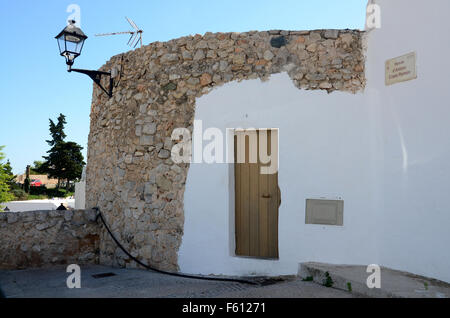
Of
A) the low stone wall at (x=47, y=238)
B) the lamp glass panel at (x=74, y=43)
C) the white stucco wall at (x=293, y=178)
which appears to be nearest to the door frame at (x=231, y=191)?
the white stucco wall at (x=293, y=178)

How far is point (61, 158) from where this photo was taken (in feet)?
108

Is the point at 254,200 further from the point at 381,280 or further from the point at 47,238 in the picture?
the point at 47,238

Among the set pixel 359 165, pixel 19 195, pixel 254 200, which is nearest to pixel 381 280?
pixel 359 165

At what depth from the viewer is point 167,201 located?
530 centimetres

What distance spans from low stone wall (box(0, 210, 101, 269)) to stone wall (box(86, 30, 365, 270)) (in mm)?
322

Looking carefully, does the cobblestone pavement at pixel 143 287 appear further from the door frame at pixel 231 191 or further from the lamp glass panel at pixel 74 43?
the lamp glass panel at pixel 74 43

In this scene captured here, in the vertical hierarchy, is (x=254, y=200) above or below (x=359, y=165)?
below

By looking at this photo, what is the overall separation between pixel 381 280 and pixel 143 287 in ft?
8.89

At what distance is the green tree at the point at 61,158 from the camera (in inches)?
1302

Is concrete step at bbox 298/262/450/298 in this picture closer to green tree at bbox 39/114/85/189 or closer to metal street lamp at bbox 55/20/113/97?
metal street lamp at bbox 55/20/113/97

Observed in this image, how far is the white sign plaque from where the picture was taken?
4355 mm
